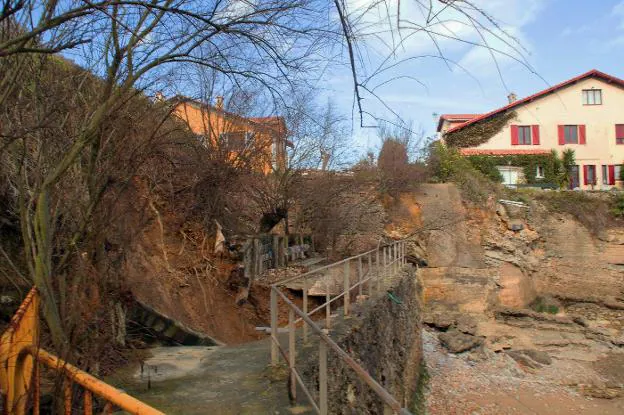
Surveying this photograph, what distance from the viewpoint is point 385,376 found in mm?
9055

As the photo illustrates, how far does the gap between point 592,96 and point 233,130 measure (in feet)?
98.1

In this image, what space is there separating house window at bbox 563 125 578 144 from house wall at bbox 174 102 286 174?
83.1 feet

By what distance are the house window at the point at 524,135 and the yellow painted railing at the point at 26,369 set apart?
35.6 meters

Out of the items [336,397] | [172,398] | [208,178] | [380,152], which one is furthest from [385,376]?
[380,152]

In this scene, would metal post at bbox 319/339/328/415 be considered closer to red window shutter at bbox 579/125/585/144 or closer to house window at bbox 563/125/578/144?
house window at bbox 563/125/578/144

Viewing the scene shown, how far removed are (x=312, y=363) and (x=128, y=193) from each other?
2857mm

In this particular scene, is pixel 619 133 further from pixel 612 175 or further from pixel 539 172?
pixel 539 172

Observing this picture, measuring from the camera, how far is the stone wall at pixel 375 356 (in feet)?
20.1

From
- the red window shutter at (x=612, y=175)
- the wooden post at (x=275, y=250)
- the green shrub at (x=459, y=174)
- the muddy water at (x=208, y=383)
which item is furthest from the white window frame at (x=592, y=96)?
the muddy water at (x=208, y=383)

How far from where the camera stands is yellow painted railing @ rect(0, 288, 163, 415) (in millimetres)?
3018

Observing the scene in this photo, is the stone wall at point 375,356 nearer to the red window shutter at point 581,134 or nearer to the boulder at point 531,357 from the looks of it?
the boulder at point 531,357

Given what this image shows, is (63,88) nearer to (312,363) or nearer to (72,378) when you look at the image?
(72,378)

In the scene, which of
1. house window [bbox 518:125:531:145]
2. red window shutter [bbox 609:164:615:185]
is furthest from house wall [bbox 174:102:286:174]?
red window shutter [bbox 609:164:615:185]

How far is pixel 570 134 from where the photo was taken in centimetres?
3534
